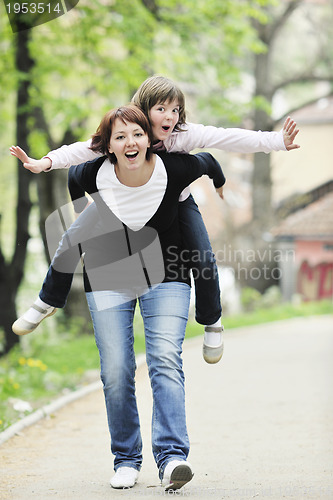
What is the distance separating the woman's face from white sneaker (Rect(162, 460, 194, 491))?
1437 mm

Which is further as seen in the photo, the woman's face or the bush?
the bush

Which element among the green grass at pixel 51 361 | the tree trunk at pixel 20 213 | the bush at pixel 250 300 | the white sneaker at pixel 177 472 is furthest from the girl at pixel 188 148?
the bush at pixel 250 300

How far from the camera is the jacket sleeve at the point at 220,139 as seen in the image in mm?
4164

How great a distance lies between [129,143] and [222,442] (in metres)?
2.83

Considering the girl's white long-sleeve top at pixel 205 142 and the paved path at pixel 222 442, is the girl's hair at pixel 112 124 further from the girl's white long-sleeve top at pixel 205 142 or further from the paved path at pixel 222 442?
the paved path at pixel 222 442

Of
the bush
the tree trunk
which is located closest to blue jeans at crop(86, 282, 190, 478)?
the tree trunk

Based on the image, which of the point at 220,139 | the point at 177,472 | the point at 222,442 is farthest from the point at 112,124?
the point at 222,442

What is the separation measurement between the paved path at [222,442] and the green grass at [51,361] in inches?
23.3

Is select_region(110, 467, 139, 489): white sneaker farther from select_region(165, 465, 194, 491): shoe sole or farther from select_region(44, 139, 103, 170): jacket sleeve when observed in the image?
select_region(44, 139, 103, 170): jacket sleeve

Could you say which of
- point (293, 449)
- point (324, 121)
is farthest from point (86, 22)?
point (324, 121)

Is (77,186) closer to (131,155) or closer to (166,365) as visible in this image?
(131,155)

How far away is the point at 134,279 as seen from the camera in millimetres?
4227

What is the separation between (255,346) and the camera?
13305 millimetres

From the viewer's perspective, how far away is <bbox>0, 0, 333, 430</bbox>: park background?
13156mm
